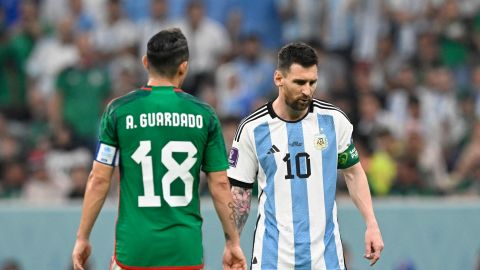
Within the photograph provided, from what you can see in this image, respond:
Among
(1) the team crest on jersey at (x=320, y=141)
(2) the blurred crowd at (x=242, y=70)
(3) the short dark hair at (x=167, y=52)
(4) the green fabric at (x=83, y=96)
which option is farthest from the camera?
(4) the green fabric at (x=83, y=96)

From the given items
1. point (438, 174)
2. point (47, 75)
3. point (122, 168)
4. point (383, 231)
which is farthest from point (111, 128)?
point (47, 75)

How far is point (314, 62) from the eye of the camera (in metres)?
7.69

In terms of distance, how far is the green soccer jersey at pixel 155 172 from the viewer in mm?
6836

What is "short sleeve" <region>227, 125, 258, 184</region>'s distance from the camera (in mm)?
7871

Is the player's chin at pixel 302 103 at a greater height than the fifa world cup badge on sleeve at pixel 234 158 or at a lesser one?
greater

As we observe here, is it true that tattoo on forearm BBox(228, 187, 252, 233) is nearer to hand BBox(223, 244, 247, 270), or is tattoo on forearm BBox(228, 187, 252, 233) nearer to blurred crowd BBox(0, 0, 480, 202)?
hand BBox(223, 244, 247, 270)

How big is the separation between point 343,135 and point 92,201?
1948 millimetres

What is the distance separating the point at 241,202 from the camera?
787cm

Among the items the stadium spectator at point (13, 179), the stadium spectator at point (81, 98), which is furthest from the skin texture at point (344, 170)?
the stadium spectator at point (81, 98)

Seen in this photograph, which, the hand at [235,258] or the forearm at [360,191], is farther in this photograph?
the forearm at [360,191]

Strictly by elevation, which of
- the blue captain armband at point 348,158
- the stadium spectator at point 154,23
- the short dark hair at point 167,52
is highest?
the stadium spectator at point 154,23

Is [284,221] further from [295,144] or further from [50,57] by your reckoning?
[50,57]

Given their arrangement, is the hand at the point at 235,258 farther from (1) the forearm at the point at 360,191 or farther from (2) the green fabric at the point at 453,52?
(2) the green fabric at the point at 453,52

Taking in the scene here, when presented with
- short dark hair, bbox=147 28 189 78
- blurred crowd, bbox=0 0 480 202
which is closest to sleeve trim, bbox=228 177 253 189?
short dark hair, bbox=147 28 189 78
